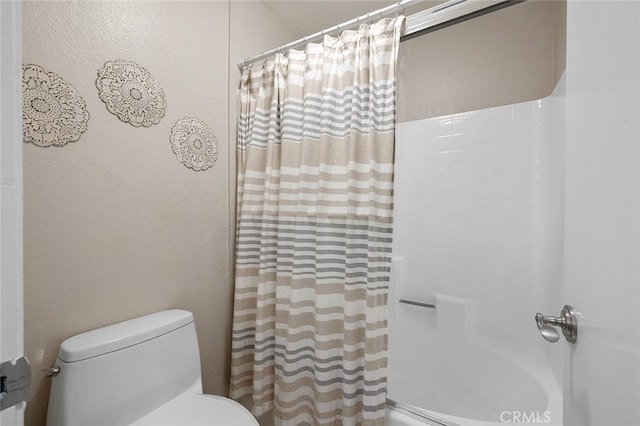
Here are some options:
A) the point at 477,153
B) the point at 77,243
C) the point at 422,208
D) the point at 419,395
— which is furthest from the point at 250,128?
the point at 419,395

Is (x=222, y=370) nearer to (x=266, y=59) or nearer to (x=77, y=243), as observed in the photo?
(x=77, y=243)

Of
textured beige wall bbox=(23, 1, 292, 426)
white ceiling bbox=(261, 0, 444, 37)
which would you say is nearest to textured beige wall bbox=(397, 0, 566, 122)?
white ceiling bbox=(261, 0, 444, 37)

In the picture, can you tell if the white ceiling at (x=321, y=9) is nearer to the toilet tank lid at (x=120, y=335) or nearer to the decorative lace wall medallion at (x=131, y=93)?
the decorative lace wall medallion at (x=131, y=93)

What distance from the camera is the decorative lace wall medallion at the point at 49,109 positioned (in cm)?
89

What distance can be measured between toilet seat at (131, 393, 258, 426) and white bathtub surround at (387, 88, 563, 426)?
98 centimetres

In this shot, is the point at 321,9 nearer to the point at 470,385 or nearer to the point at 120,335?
the point at 120,335

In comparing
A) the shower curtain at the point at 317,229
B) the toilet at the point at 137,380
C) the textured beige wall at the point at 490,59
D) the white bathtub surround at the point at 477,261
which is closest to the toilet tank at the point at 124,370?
the toilet at the point at 137,380

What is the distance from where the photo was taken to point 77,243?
101cm

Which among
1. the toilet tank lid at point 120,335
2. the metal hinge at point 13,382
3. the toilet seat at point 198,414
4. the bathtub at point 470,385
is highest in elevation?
the metal hinge at point 13,382

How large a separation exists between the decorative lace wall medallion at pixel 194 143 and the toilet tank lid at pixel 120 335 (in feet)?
2.04

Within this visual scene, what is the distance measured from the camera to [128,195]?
1.13 meters

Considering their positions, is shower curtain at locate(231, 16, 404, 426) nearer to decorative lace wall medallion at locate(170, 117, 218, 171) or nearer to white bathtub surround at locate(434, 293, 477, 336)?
decorative lace wall medallion at locate(170, 117, 218, 171)

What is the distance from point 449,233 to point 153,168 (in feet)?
5.27

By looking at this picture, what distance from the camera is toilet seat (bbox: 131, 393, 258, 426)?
103cm
